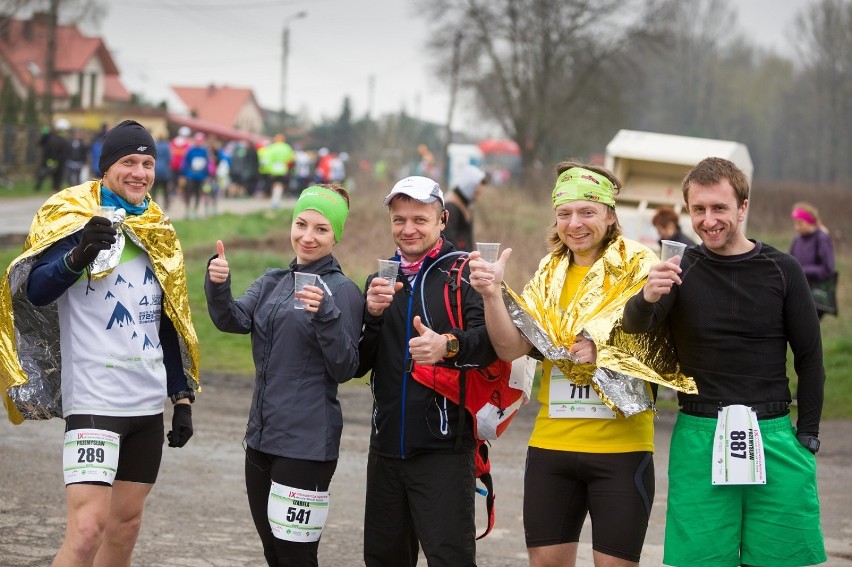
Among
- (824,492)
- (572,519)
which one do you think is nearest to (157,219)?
(572,519)

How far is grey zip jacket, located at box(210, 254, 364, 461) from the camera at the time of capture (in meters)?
4.38

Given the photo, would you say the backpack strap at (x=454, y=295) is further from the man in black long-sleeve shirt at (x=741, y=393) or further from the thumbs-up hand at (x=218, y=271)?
the thumbs-up hand at (x=218, y=271)

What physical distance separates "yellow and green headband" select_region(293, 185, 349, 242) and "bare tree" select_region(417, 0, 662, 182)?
50470 mm

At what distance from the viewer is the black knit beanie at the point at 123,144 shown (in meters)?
4.64

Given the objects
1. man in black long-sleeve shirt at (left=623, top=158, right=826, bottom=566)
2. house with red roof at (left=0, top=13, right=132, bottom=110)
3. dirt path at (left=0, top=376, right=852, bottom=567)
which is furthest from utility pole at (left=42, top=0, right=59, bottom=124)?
Answer: man in black long-sleeve shirt at (left=623, top=158, right=826, bottom=566)

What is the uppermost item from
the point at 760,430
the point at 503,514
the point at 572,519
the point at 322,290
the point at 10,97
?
the point at 10,97

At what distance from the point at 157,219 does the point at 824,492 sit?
574 centimetres

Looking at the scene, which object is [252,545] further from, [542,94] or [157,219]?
[542,94]

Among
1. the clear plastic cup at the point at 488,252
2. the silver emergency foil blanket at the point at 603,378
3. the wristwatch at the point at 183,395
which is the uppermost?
the clear plastic cup at the point at 488,252

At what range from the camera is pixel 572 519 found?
440 centimetres

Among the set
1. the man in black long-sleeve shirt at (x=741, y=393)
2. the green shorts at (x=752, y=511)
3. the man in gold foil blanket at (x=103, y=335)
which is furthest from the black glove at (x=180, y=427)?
the green shorts at (x=752, y=511)

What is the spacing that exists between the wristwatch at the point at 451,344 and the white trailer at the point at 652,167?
8909 millimetres

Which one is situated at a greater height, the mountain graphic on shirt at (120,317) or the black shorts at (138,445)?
the mountain graphic on shirt at (120,317)

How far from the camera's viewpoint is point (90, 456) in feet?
14.3
